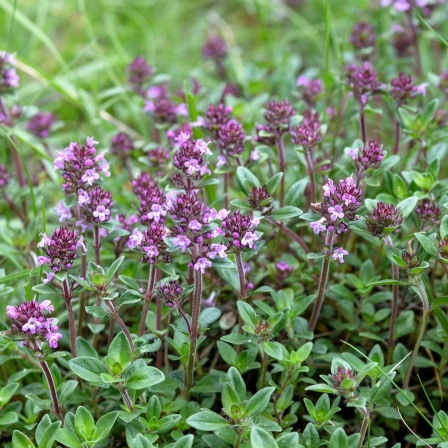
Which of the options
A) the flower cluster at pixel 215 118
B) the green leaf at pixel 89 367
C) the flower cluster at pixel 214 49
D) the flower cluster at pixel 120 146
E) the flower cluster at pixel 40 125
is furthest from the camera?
the flower cluster at pixel 214 49

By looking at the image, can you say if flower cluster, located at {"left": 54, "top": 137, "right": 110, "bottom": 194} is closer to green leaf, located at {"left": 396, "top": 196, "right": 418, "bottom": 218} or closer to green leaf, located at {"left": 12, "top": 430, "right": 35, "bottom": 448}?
green leaf, located at {"left": 12, "top": 430, "right": 35, "bottom": 448}

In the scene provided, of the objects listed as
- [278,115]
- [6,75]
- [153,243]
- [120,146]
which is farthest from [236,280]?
[6,75]

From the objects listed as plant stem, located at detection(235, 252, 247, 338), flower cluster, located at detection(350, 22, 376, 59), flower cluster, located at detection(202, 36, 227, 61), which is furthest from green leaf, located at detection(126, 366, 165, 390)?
flower cluster, located at detection(202, 36, 227, 61)

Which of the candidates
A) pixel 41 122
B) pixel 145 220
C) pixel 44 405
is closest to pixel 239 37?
pixel 41 122

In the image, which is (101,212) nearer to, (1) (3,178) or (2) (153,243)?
(2) (153,243)

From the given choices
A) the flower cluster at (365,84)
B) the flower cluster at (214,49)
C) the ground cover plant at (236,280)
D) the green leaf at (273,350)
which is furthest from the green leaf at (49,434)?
the flower cluster at (214,49)

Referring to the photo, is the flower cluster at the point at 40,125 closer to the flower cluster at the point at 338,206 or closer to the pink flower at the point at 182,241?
the pink flower at the point at 182,241
